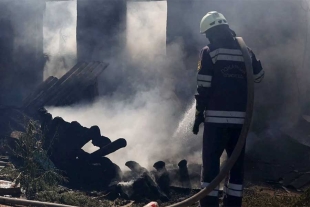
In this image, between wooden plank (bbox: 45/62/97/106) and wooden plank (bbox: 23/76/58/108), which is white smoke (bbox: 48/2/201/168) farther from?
wooden plank (bbox: 23/76/58/108)

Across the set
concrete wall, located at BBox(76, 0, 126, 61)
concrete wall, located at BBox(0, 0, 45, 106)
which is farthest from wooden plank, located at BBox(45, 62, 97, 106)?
concrete wall, located at BBox(0, 0, 45, 106)

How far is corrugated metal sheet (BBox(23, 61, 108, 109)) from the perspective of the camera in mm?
12328

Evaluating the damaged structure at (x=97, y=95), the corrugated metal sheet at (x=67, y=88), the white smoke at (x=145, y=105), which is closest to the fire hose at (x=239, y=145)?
the damaged structure at (x=97, y=95)

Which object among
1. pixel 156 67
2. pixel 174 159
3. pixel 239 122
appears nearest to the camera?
pixel 239 122

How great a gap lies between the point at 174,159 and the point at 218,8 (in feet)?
13.3

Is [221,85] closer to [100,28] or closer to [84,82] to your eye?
[84,82]

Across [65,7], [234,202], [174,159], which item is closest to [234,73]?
[234,202]

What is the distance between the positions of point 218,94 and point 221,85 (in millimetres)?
92

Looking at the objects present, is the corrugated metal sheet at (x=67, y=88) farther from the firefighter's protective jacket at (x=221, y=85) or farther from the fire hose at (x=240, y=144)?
the fire hose at (x=240, y=144)

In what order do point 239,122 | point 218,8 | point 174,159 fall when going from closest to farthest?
point 239,122 → point 174,159 → point 218,8

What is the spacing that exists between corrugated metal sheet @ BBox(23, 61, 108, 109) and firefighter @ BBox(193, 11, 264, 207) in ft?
24.9

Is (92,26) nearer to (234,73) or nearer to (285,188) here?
(285,188)

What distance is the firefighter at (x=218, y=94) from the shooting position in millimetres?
4988

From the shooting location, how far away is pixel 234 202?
5074mm
